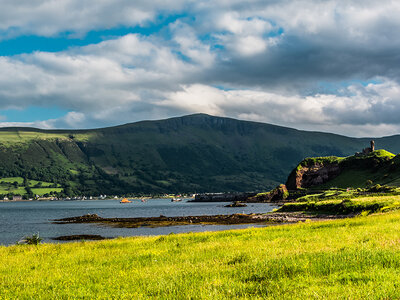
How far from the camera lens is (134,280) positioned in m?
14.3

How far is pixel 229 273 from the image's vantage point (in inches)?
557

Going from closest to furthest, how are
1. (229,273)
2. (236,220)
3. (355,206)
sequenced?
(229,273) < (355,206) < (236,220)

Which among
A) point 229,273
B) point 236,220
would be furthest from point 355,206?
point 229,273

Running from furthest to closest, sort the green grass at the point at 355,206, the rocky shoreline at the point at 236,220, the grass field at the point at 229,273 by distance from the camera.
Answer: the rocky shoreline at the point at 236,220
the green grass at the point at 355,206
the grass field at the point at 229,273

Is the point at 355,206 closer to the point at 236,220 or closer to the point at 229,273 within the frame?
the point at 236,220

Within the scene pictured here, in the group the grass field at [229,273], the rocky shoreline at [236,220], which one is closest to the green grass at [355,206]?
the rocky shoreline at [236,220]

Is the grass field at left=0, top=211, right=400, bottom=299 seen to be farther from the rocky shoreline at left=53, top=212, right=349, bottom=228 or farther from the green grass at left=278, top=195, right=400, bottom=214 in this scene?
the rocky shoreline at left=53, top=212, right=349, bottom=228

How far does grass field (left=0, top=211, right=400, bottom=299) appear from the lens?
11266 millimetres

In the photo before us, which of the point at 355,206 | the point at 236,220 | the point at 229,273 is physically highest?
the point at 229,273

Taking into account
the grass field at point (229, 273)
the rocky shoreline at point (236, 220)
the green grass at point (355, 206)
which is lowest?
the rocky shoreline at point (236, 220)

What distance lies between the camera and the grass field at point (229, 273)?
11.3m

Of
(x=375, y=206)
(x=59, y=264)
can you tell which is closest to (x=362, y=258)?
(x=59, y=264)

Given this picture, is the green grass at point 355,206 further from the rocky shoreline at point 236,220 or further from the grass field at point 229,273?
the grass field at point 229,273

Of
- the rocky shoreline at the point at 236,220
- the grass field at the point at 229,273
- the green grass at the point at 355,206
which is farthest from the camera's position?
the rocky shoreline at the point at 236,220
